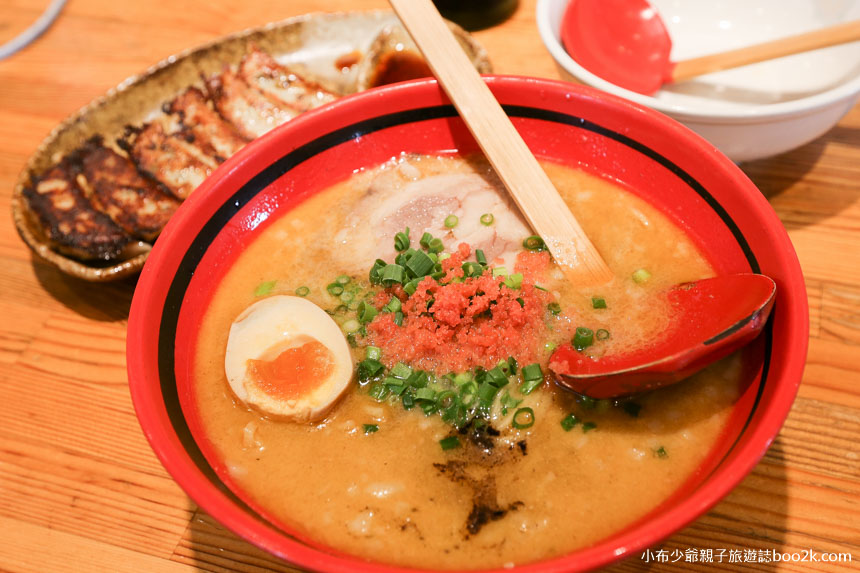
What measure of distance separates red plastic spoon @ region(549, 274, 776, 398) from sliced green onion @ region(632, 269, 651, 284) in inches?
5.7

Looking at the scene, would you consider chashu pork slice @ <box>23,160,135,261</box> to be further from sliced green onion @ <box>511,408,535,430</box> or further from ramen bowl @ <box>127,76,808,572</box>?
sliced green onion @ <box>511,408,535,430</box>

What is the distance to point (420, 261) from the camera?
154 centimetres

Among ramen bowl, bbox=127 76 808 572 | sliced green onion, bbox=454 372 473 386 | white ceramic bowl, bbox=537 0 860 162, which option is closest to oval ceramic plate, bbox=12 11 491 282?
ramen bowl, bbox=127 76 808 572

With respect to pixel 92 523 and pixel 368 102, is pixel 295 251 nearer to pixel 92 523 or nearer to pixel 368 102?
pixel 368 102

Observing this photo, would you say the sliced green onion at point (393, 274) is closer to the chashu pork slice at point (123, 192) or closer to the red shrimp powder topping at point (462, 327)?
the red shrimp powder topping at point (462, 327)

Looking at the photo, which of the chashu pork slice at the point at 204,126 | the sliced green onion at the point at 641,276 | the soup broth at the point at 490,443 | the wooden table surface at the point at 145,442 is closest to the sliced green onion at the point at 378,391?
the soup broth at the point at 490,443

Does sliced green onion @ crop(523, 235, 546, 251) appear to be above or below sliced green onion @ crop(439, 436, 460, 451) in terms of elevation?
above

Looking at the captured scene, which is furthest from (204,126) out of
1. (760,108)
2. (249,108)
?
(760,108)

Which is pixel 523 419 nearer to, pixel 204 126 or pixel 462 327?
pixel 462 327

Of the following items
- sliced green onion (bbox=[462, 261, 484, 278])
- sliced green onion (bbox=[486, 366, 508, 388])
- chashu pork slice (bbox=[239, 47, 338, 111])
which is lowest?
sliced green onion (bbox=[486, 366, 508, 388])

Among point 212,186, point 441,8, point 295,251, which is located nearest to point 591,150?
point 295,251

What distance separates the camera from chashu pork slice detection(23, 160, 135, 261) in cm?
201

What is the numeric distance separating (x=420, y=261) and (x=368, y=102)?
0.52m

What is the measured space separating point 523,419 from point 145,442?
3.50 ft
